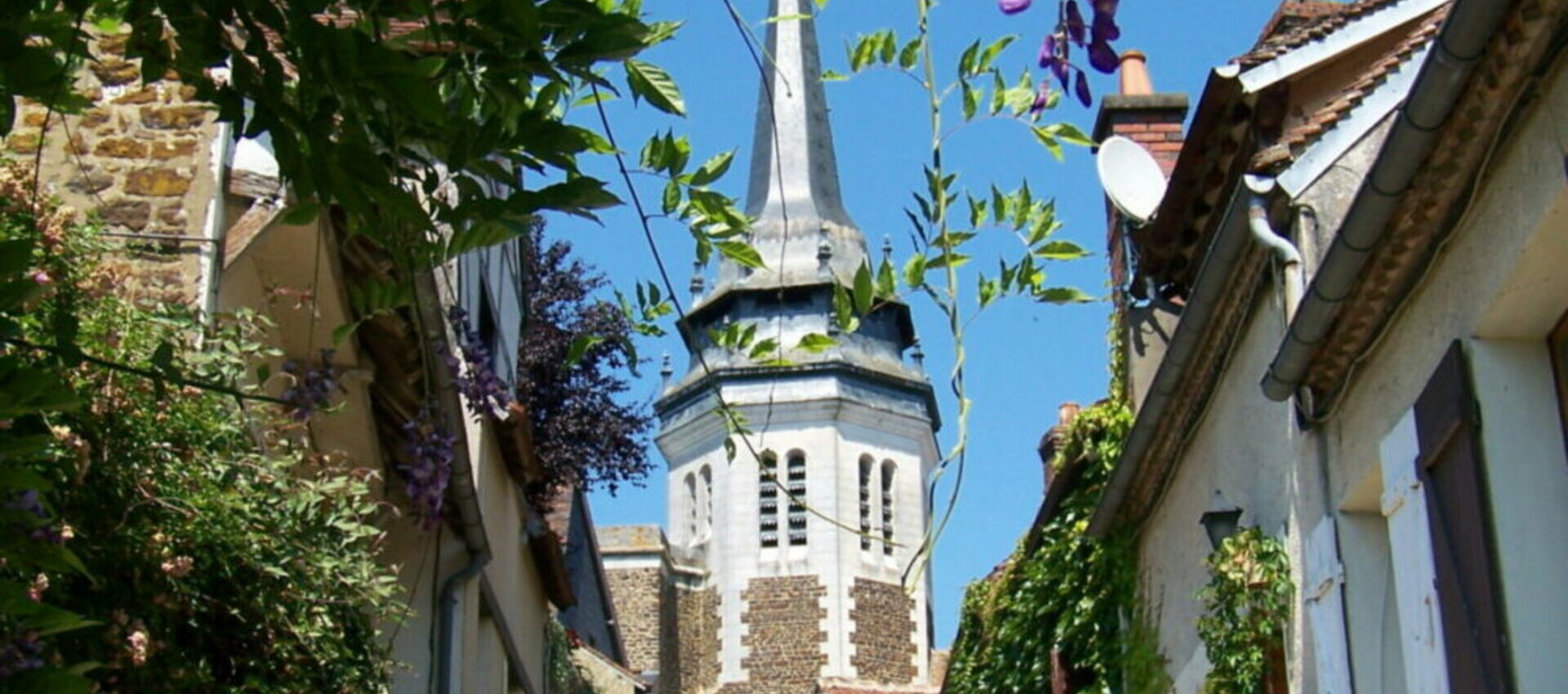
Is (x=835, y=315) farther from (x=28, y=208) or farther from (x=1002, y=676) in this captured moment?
(x=1002, y=676)

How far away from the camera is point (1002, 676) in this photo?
13.8m

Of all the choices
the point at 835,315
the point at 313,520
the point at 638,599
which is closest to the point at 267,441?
the point at 313,520

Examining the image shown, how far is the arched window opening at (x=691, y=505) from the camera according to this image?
72.1 metres

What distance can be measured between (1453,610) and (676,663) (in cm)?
6105

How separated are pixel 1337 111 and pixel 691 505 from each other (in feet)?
210

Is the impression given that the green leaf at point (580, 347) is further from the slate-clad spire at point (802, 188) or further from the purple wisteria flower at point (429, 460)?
the slate-clad spire at point (802, 188)

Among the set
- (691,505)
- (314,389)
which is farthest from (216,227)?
(691,505)

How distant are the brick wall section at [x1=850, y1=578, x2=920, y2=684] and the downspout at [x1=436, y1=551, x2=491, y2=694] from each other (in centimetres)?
5510

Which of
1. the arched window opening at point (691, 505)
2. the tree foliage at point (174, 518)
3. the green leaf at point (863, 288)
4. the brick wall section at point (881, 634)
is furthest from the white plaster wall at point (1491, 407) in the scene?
the arched window opening at point (691, 505)

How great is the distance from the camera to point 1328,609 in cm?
812

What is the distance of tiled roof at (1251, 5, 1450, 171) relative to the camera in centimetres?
909

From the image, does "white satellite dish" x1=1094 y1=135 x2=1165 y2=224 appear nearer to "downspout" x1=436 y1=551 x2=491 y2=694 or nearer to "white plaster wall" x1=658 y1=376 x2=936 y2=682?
"downspout" x1=436 y1=551 x2=491 y2=694

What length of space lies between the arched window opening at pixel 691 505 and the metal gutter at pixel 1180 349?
6009cm

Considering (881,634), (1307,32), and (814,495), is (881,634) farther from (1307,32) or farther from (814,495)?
(1307,32)
